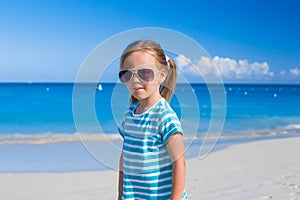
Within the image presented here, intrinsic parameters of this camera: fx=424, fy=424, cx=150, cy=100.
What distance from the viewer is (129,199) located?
2.07 m

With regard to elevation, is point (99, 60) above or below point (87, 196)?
below

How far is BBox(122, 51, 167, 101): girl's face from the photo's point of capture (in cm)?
192

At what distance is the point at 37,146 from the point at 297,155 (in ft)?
19.3

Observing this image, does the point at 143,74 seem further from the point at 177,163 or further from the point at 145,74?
the point at 177,163

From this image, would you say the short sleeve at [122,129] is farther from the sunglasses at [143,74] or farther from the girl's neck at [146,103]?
the sunglasses at [143,74]

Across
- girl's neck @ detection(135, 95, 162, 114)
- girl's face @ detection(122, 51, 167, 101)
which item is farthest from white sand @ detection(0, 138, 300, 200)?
girl's face @ detection(122, 51, 167, 101)

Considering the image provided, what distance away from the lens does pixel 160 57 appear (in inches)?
77.6

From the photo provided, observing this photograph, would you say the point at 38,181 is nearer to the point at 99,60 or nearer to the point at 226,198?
the point at 226,198

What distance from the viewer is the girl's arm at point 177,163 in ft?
6.13

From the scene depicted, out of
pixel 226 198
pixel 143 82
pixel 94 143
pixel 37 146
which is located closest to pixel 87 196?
pixel 226 198

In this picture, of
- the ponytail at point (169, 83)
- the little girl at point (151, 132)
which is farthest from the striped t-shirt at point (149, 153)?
the ponytail at point (169, 83)

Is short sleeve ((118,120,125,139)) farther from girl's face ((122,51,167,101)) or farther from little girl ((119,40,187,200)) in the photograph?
girl's face ((122,51,167,101))

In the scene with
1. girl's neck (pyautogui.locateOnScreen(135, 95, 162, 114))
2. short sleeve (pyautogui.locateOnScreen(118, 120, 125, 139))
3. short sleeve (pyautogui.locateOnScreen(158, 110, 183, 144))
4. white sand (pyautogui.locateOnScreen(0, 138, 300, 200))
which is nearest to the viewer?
short sleeve (pyautogui.locateOnScreen(158, 110, 183, 144))

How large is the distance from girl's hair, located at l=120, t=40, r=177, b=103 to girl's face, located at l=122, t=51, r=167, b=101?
2cm
